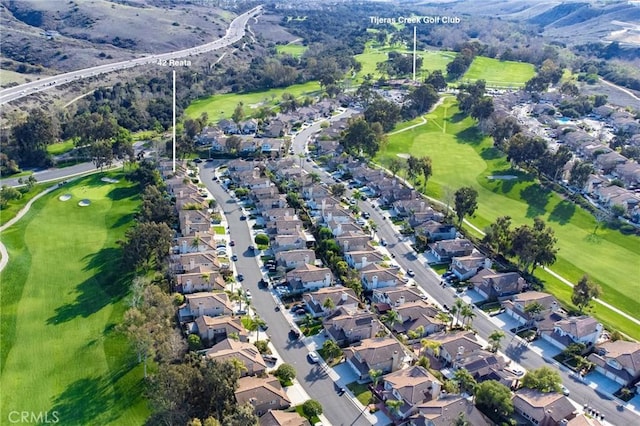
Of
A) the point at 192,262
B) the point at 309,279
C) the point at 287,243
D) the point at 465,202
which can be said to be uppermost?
the point at 465,202

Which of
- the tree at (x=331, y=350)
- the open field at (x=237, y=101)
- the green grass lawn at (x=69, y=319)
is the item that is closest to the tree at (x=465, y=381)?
the tree at (x=331, y=350)

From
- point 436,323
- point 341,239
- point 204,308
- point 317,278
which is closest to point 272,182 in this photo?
point 341,239

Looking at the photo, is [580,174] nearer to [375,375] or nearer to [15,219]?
[375,375]

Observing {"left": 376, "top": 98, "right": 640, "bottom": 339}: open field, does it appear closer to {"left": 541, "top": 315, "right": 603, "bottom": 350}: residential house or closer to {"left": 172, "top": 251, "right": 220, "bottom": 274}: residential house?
{"left": 541, "top": 315, "right": 603, "bottom": 350}: residential house

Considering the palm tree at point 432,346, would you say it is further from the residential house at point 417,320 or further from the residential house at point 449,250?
the residential house at point 449,250

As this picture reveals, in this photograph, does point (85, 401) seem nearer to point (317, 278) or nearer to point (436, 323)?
point (317, 278)

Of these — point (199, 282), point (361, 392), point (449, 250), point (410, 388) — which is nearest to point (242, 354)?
point (361, 392)

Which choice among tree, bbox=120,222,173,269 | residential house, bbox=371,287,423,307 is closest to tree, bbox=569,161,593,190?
residential house, bbox=371,287,423,307
